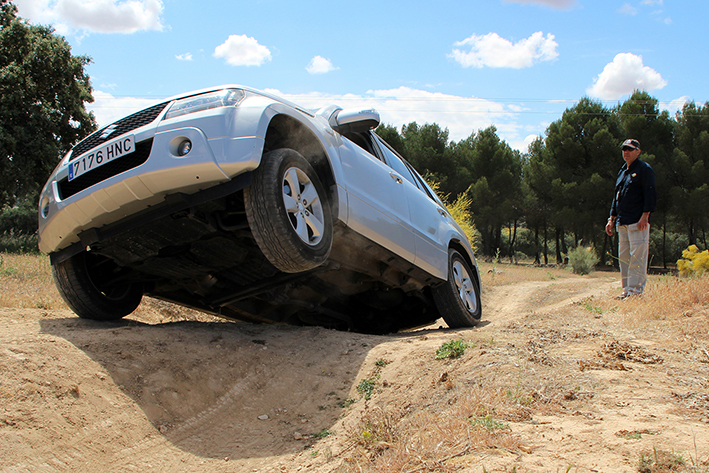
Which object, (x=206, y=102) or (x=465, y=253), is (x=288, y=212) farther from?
(x=465, y=253)

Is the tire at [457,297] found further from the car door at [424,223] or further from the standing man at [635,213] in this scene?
the standing man at [635,213]

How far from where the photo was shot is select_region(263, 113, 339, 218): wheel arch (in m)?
3.49

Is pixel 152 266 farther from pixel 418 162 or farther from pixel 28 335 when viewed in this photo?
pixel 418 162

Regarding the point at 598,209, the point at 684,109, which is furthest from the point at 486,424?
the point at 684,109

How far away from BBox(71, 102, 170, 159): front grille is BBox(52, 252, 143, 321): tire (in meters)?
0.97

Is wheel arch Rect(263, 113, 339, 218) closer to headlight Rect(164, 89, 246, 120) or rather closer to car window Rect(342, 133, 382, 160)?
headlight Rect(164, 89, 246, 120)

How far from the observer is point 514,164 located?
3531 cm

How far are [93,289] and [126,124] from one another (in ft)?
5.04

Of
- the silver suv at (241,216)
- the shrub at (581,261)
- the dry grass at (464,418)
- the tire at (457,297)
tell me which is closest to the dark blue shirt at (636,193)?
the tire at (457,297)

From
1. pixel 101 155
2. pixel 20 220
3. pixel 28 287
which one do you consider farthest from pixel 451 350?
pixel 20 220

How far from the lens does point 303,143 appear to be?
367 cm

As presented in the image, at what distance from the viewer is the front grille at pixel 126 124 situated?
3.22 meters

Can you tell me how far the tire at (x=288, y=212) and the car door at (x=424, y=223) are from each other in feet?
4.83

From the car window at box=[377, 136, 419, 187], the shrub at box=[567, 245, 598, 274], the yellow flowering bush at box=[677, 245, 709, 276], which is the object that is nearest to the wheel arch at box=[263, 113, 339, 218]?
the car window at box=[377, 136, 419, 187]
